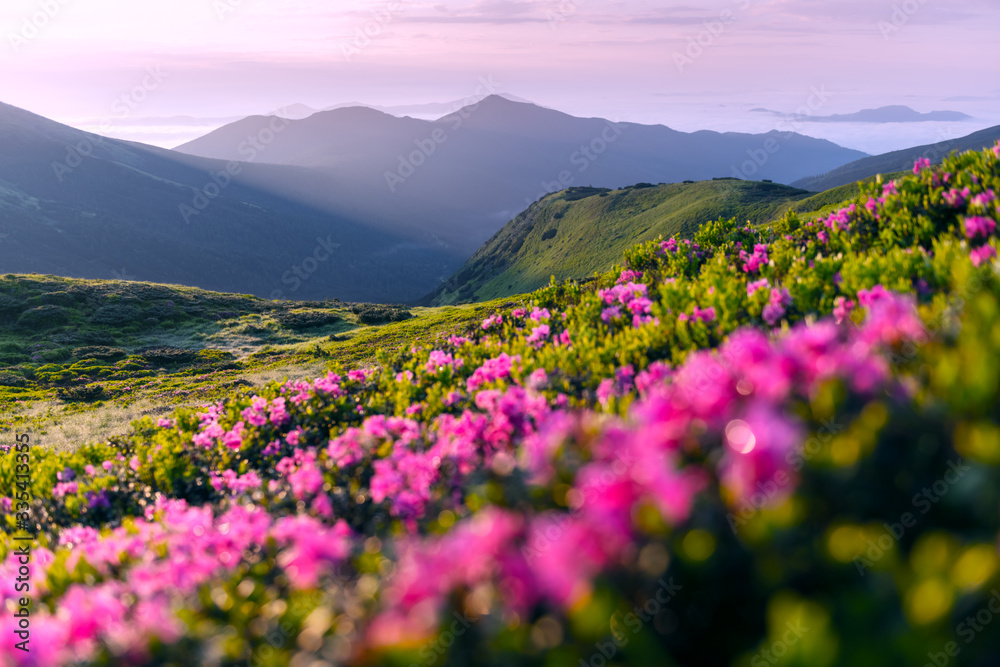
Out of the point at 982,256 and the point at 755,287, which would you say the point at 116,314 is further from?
the point at 982,256

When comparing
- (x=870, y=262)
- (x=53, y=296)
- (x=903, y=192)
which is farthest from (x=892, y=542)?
(x=53, y=296)

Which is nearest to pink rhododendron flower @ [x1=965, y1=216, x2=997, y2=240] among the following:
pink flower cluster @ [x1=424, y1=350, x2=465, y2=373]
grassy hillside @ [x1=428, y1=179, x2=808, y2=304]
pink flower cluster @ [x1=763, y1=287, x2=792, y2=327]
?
pink flower cluster @ [x1=763, y1=287, x2=792, y2=327]

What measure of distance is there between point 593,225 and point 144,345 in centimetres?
7873

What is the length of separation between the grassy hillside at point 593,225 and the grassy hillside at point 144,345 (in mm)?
43082

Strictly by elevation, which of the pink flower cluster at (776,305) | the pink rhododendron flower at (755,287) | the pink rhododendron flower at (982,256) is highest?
A: the pink rhododendron flower at (982,256)

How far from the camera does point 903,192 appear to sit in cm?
812

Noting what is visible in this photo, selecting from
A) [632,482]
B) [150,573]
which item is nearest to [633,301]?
[632,482]

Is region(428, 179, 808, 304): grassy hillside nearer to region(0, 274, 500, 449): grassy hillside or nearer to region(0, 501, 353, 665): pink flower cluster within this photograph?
region(0, 274, 500, 449): grassy hillside

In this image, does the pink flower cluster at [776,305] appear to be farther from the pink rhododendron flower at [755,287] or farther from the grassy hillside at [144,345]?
the grassy hillside at [144,345]

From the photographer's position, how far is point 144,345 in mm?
43406

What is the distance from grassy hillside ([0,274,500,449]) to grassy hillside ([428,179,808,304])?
4308cm

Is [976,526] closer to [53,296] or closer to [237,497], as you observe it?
[237,497]

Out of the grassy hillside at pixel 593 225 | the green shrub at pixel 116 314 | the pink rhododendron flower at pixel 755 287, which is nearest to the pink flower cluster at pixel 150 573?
the pink rhododendron flower at pixel 755 287

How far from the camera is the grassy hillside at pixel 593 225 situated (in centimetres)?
8006
